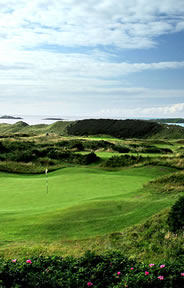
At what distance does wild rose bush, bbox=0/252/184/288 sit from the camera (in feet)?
17.2

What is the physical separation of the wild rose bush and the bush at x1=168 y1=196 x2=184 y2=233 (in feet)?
9.02

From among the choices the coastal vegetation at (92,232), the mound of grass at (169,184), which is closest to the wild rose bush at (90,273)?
the coastal vegetation at (92,232)

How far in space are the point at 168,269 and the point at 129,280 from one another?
2.91 ft

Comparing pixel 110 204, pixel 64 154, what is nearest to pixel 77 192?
pixel 110 204

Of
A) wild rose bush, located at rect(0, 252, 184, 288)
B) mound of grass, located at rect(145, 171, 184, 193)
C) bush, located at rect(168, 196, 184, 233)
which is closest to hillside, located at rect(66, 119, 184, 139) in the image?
mound of grass, located at rect(145, 171, 184, 193)

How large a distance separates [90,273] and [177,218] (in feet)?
13.0

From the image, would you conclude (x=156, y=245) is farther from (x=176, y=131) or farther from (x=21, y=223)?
(x=176, y=131)

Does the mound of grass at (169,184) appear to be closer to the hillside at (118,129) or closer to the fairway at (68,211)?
the fairway at (68,211)

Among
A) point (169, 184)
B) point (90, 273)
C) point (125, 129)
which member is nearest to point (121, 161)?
point (169, 184)

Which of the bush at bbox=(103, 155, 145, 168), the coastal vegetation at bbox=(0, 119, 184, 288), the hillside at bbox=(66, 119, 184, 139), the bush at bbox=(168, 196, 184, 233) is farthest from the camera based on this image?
the hillside at bbox=(66, 119, 184, 139)

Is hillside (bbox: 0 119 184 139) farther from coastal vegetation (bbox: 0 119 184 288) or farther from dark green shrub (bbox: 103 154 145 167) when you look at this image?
coastal vegetation (bbox: 0 119 184 288)

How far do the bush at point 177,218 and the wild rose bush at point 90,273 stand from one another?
2.75 m

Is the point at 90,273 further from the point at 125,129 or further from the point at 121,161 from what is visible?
the point at 125,129

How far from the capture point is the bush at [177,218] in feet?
27.8
